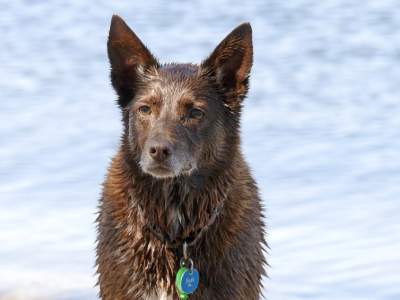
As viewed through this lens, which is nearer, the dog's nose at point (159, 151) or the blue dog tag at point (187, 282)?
the dog's nose at point (159, 151)

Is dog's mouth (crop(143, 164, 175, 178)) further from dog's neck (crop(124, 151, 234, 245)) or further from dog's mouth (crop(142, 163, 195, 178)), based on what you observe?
dog's neck (crop(124, 151, 234, 245))

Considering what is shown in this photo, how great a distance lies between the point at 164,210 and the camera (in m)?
9.53

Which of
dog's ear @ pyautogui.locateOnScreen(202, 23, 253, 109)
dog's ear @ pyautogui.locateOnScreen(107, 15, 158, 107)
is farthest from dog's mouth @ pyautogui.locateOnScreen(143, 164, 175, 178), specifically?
dog's ear @ pyautogui.locateOnScreen(202, 23, 253, 109)

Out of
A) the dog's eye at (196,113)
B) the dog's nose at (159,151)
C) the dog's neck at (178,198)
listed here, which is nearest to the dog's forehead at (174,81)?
the dog's eye at (196,113)

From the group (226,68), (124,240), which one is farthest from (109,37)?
(124,240)

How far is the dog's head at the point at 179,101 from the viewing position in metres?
9.15

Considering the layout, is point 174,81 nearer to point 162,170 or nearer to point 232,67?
point 232,67

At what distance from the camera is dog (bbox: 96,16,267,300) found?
934cm

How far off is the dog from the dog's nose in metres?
0.16

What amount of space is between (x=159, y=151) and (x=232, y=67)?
1.01 metres

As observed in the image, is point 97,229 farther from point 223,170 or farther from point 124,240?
point 223,170

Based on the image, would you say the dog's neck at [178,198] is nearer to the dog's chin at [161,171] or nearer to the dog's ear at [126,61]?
the dog's chin at [161,171]

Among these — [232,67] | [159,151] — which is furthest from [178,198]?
[232,67]

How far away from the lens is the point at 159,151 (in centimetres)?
902
